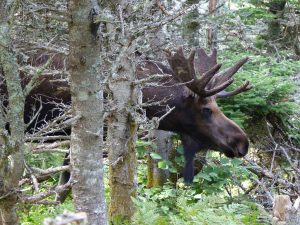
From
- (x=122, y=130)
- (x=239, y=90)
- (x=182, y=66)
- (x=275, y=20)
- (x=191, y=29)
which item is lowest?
(x=122, y=130)

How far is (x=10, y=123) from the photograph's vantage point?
2301 mm

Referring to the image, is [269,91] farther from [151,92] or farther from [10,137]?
[10,137]

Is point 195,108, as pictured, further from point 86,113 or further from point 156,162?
point 86,113

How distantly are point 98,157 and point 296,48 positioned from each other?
7.98 metres

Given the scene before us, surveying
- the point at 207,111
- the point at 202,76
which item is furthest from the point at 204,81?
the point at 207,111

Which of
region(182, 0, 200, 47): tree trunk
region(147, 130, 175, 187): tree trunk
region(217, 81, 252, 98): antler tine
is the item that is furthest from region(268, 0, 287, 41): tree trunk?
region(147, 130, 175, 187): tree trunk

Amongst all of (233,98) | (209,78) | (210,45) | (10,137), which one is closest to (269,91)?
(233,98)

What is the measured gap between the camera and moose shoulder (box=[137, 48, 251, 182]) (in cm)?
598

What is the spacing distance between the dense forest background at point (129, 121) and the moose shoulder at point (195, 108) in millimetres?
170

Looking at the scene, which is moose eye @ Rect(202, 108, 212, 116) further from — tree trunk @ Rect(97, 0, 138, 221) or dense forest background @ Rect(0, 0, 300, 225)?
tree trunk @ Rect(97, 0, 138, 221)

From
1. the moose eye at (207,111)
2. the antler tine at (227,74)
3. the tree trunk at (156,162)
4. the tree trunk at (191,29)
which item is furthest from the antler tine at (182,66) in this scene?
the tree trunk at (191,29)

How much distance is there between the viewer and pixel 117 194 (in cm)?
459

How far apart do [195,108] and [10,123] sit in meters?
4.29

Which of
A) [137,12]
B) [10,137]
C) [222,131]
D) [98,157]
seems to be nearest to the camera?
[10,137]
